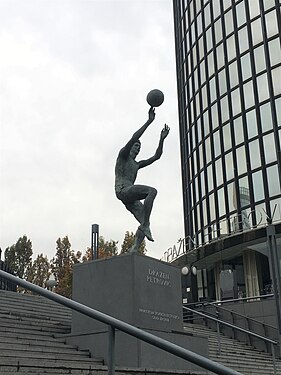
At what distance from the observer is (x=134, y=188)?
10227mm

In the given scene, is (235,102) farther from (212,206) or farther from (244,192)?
(212,206)

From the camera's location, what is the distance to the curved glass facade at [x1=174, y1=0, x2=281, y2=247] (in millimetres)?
32478

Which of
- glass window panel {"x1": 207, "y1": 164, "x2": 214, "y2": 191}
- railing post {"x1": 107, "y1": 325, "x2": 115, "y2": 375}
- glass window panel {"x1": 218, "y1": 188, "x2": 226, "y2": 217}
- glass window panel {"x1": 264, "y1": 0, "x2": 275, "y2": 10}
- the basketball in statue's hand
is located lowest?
railing post {"x1": 107, "y1": 325, "x2": 115, "y2": 375}

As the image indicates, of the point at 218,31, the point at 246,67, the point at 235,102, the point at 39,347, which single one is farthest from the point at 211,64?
the point at 39,347

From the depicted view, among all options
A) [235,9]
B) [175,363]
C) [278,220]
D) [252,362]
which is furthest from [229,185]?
[175,363]

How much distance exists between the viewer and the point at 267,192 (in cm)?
3167

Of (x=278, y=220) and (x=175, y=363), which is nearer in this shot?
(x=175, y=363)

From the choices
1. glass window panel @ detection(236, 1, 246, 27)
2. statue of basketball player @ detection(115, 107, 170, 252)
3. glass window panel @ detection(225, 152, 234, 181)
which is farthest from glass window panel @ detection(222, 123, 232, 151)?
statue of basketball player @ detection(115, 107, 170, 252)

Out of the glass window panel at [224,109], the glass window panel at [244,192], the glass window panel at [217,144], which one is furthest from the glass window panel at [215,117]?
the glass window panel at [244,192]

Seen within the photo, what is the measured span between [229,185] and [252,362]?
21.4 meters

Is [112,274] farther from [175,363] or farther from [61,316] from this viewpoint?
[61,316]

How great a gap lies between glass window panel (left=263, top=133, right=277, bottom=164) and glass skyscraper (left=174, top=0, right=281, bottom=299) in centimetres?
6

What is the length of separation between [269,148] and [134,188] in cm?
2373

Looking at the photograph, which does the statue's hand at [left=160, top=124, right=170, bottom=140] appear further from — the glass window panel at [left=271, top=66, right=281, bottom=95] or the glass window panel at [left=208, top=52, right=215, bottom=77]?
the glass window panel at [left=208, top=52, right=215, bottom=77]
